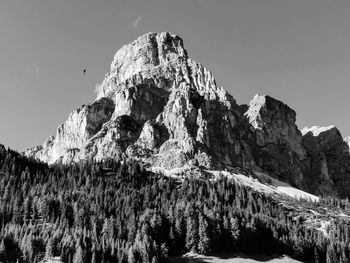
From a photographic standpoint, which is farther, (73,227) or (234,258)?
(73,227)

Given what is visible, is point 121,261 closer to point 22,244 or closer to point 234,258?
point 22,244

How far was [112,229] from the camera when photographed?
185 metres

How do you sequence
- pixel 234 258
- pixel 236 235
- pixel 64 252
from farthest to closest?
pixel 236 235
pixel 234 258
pixel 64 252

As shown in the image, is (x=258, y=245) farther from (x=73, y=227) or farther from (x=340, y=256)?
(x=73, y=227)

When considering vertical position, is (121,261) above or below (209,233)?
below

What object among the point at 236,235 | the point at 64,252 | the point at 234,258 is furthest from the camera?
the point at 236,235

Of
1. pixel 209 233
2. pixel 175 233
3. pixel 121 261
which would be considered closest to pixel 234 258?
pixel 209 233

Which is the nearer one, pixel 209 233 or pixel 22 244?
pixel 22 244

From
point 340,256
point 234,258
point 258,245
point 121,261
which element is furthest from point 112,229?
point 340,256

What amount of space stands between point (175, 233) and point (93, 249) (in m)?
42.4

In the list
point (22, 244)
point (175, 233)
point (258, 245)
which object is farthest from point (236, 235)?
point (22, 244)

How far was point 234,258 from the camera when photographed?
588 ft

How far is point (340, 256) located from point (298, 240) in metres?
18.8

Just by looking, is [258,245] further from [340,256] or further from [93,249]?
[93,249]
